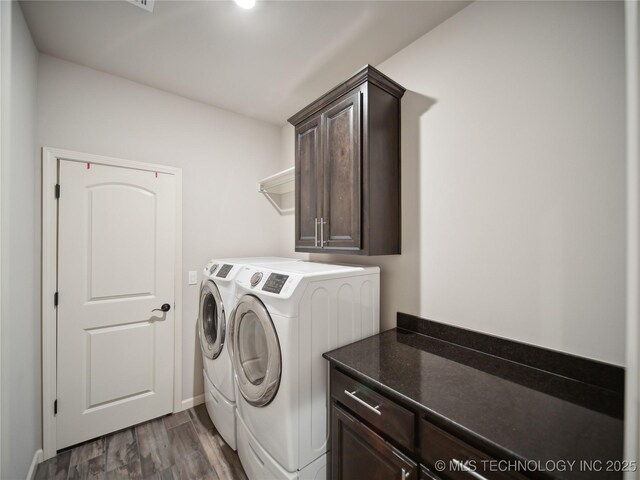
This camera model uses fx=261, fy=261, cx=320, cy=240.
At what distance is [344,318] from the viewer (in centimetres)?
150

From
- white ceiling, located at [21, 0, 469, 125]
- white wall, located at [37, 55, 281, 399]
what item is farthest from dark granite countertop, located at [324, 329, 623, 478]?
white ceiling, located at [21, 0, 469, 125]

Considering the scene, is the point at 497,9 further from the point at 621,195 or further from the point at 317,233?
the point at 317,233

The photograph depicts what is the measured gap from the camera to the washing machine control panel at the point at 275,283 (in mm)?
1347

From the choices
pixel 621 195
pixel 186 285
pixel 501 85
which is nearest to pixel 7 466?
pixel 186 285

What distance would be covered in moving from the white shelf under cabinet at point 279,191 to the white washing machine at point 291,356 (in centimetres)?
126

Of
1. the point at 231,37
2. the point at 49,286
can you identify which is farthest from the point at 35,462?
the point at 231,37

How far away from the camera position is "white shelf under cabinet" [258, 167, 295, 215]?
2.65 meters

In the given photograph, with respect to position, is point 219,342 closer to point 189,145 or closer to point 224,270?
point 224,270

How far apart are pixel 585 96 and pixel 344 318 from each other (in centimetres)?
148

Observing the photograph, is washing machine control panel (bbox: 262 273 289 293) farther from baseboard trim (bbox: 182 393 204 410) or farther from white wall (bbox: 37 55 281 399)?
baseboard trim (bbox: 182 393 204 410)

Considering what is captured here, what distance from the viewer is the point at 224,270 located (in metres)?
1.98

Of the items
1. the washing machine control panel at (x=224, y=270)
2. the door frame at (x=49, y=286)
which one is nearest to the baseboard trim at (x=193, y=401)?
the door frame at (x=49, y=286)

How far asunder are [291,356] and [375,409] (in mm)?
431

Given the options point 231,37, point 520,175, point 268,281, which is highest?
point 231,37
